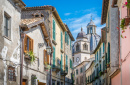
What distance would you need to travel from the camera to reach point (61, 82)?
88.6 ft

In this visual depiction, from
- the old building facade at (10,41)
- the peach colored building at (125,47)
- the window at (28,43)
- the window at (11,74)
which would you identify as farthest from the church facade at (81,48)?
the window at (11,74)

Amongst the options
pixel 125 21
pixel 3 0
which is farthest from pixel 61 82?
pixel 125 21

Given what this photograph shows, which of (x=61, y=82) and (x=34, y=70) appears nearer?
(x=34, y=70)

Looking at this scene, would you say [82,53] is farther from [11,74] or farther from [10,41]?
[10,41]

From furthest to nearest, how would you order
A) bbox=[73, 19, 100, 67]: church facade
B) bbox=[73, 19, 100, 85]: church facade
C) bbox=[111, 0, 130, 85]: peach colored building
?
bbox=[73, 19, 100, 67]: church facade
bbox=[73, 19, 100, 85]: church facade
bbox=[111, 0, 130, 85]: peach colored building

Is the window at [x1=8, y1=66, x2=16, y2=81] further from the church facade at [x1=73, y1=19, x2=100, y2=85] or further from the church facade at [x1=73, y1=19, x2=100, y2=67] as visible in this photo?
the church facade at [x1=73, y1=19, x2=100, y2=67]

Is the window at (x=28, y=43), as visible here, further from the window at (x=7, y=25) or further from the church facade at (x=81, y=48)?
the church facade at (x=81, y=48)

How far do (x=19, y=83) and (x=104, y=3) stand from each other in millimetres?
10821

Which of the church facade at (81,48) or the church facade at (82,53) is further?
the church facade at (81,48)

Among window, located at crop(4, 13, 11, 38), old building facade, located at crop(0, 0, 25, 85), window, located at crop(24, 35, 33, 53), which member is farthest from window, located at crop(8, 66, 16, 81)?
window, located at crop(24, 35, 33, 53)

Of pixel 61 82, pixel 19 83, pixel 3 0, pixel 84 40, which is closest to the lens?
pixel 3 0

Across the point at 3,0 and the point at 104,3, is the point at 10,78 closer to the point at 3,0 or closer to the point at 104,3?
the point at 3,0

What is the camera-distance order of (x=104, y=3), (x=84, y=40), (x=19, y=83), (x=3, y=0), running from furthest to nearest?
(x=84, y=40), (x=104, y=3), (x=19, y=83), (x=3, y=0)

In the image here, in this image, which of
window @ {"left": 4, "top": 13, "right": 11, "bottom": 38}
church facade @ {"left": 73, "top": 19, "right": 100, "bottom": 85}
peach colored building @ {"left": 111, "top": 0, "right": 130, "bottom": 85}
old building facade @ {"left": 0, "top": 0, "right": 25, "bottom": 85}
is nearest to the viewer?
peach colored building @ {"left": 111, "top": 0, "right": 130, "bottom": 85}
